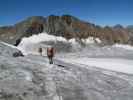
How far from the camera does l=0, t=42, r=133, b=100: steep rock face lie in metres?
10.2

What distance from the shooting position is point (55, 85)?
11758 mm

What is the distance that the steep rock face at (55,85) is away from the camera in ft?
33.5

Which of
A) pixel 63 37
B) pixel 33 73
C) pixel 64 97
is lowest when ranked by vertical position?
pixel 64 97

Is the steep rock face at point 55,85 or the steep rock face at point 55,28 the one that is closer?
the steep rock face at point 55,85

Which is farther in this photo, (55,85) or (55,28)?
(55,28)

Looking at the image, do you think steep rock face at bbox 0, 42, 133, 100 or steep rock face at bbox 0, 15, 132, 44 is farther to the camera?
steep rock face at bbox 0, 15, 132, 44

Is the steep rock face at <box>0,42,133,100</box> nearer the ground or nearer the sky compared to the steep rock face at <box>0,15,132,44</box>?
nearer the ground

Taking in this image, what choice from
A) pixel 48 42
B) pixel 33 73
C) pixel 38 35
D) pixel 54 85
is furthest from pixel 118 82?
pixel 38 35

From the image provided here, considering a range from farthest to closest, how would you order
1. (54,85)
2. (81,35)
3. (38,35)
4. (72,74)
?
(81,35) < (38,35) < (72,74) < (54,85)

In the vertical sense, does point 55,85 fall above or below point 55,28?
below

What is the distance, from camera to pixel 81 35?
105562mm

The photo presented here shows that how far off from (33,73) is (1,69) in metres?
2.30

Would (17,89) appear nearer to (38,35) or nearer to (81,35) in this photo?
(38,35)

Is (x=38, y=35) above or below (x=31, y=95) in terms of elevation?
above
